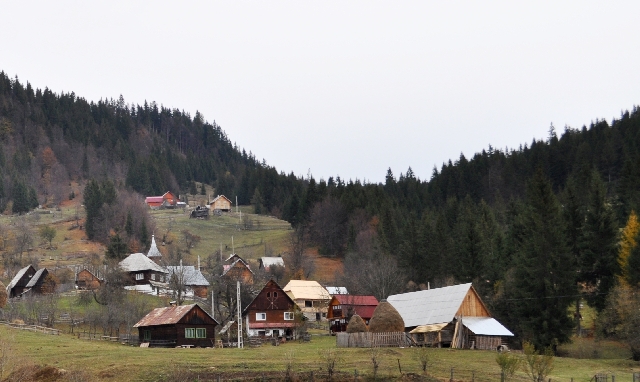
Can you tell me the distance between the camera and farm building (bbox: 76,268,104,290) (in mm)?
91000

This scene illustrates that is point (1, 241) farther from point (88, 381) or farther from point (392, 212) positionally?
point (88, 381)

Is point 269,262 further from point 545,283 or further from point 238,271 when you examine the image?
point 545,283

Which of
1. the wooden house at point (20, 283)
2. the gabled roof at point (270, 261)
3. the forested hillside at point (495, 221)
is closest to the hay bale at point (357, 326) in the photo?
the forested hillside at point (495, 221)

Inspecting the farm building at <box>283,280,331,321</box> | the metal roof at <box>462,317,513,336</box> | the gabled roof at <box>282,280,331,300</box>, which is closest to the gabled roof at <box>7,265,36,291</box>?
the gabled roof at <box>282,280,331,300</box>

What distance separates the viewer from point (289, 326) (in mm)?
77125

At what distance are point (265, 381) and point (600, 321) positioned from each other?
29.6 m

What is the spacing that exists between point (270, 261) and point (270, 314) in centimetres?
3936

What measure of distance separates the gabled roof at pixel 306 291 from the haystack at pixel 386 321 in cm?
3314

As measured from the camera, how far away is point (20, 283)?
93.9 m

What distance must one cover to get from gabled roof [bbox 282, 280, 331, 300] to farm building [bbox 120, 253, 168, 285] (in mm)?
17990

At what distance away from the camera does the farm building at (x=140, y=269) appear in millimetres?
98875

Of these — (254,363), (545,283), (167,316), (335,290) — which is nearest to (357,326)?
(545,283)

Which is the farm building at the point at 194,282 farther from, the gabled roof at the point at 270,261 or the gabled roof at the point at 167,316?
the gabled roof at the point at 167,316

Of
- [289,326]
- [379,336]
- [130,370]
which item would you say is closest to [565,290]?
[379,336]
